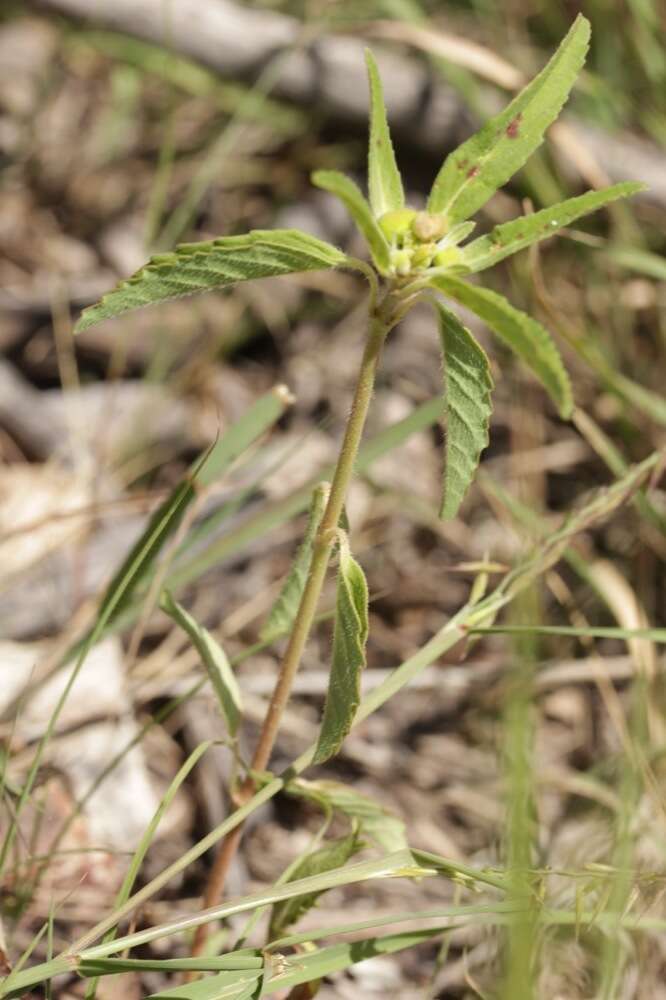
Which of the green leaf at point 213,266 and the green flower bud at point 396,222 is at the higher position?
the green flower bud at point 396,222

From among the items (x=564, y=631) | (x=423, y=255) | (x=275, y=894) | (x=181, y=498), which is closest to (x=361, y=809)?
(x=275, y=894)

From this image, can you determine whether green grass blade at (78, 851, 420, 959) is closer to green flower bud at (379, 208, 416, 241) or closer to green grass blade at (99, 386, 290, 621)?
green grass blade at (99, 386, 290, 621)

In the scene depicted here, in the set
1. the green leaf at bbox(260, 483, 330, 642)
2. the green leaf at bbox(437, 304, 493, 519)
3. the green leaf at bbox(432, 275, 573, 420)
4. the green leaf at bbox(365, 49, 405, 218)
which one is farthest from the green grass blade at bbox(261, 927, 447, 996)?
the green leaf at bbox(365, 49, 405, 218)

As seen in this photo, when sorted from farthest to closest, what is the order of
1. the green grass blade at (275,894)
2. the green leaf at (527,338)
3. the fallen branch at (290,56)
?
the fallen branch at (290,56) < the green grass blade at (275,894) < the green leaf at (527,338)

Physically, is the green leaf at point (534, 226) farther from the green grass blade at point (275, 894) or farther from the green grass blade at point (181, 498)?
the green grass blade at point (275, 894)

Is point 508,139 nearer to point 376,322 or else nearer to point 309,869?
point 376,322

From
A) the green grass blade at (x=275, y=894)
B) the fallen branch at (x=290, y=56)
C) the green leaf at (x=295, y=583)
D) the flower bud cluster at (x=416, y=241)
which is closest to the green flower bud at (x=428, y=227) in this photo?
the flower bud cluster at (x=416, y=241)

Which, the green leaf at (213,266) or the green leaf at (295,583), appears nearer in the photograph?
the green leaf at (213,266)
